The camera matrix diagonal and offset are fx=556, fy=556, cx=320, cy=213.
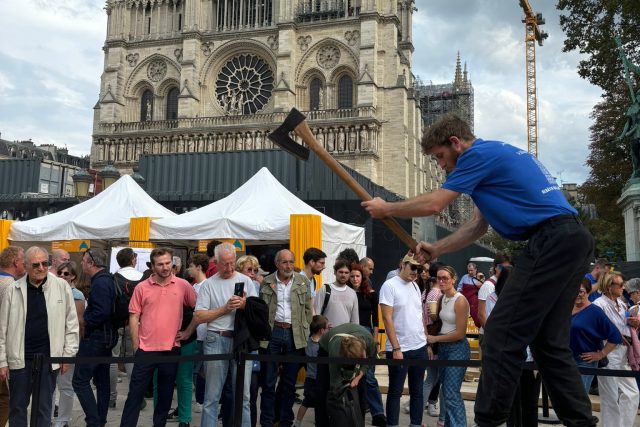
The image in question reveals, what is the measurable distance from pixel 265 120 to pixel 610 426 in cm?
3484

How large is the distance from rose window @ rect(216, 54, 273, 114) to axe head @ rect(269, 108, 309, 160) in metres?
37.1

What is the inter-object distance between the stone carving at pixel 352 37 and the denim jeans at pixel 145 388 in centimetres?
3478

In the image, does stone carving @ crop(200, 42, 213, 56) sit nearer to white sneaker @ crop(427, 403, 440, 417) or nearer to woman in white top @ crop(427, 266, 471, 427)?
white sneaker @ crop(427, 403, 440, 417)

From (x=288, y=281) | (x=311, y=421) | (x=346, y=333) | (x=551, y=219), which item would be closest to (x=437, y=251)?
(x=551, y=219)

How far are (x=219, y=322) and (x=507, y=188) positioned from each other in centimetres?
339

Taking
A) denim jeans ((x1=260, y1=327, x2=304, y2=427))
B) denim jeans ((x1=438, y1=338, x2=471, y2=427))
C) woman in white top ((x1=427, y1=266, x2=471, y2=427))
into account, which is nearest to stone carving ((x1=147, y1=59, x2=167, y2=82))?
denim jeans ((x1=260, y1=327, x2=304, y2=427))

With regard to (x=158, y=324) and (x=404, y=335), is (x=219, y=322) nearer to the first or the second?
(x=158, y=324)

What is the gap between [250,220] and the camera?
1007 cm

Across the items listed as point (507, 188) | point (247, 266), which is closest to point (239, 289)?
point (247, 266)

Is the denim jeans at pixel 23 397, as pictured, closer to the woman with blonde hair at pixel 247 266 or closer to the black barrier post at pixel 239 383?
the black barrier post at pixel 239 383

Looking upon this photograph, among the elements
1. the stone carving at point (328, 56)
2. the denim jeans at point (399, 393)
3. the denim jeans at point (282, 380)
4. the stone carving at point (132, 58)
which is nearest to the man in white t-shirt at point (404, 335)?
the denim jeans at point (399, 393)

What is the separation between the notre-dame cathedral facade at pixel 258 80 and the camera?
3659cm

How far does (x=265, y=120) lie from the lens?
1505 inches

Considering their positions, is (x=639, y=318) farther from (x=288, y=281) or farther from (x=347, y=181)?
(x=347, y=181)
